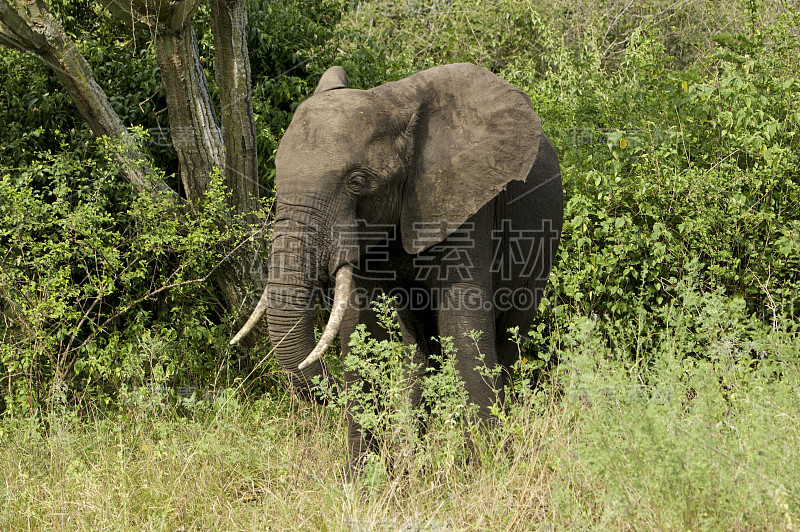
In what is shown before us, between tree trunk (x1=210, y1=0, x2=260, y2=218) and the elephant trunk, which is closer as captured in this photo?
the elephant trunk

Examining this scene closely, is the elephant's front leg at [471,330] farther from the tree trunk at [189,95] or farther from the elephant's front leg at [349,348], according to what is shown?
the tree trunk at [189,95]

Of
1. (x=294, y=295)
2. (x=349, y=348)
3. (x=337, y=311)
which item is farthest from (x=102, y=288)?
(x=337, y=311)

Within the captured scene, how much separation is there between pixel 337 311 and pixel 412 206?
74cm

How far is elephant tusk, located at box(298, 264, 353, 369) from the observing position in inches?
154

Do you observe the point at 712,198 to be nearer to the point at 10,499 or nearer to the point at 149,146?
the point at 149,146

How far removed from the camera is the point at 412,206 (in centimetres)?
443

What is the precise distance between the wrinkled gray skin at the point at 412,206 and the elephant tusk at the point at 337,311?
49 millimetres

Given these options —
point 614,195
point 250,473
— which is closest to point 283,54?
point 614,195

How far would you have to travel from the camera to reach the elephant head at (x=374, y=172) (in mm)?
4078

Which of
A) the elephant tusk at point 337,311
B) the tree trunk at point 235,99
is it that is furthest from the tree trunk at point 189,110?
the elephant tusk at point 337,311

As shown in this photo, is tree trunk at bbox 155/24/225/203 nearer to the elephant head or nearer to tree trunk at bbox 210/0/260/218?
tree trunk at bbox 210/0/260/218

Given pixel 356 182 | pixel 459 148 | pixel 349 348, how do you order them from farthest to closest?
pixel 349 348, pixel 459 148, pixel 356 182

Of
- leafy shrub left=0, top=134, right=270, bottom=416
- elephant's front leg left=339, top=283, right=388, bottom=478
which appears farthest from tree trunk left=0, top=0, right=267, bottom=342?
elephant's front leg left=339, top=283, right=388, bottom=478

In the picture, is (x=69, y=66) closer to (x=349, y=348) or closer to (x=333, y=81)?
(x=333, y=81)
